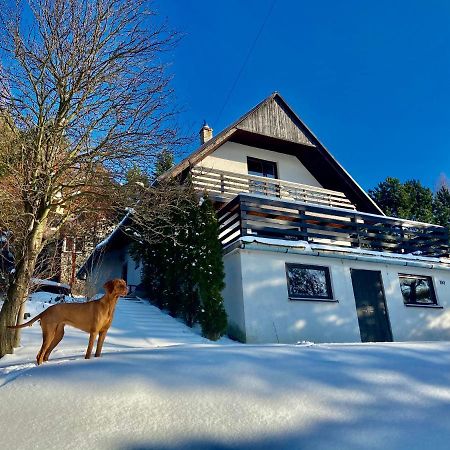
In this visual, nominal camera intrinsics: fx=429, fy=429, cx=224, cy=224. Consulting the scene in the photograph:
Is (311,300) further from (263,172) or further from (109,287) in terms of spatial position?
(109,287)

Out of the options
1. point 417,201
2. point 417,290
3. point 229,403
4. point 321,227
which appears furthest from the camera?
point 417,201

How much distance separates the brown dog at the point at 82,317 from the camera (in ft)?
14.7

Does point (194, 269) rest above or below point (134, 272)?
below

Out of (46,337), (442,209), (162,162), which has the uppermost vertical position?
(442,209)

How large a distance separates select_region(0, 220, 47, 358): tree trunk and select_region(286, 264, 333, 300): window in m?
6.01

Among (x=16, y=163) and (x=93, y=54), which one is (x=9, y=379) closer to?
(x=16, y=163)

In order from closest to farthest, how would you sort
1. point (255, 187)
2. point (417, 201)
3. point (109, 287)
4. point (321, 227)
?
point (109, 287) → point (321, 227) → point (255, 187) → point (417, 201)

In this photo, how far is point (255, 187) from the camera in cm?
1422

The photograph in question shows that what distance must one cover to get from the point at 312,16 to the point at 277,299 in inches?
285

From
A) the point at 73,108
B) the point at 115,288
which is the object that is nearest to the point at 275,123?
the point at 73,108

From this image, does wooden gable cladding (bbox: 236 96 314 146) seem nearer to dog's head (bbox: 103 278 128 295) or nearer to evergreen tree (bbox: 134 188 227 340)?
evergreen tree (bbox: 134 188 227 340)

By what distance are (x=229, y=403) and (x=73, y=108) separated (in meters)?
6.13

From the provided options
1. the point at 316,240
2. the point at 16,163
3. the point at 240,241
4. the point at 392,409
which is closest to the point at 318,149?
the point at 316,240

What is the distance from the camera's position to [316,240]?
12.1 metres
